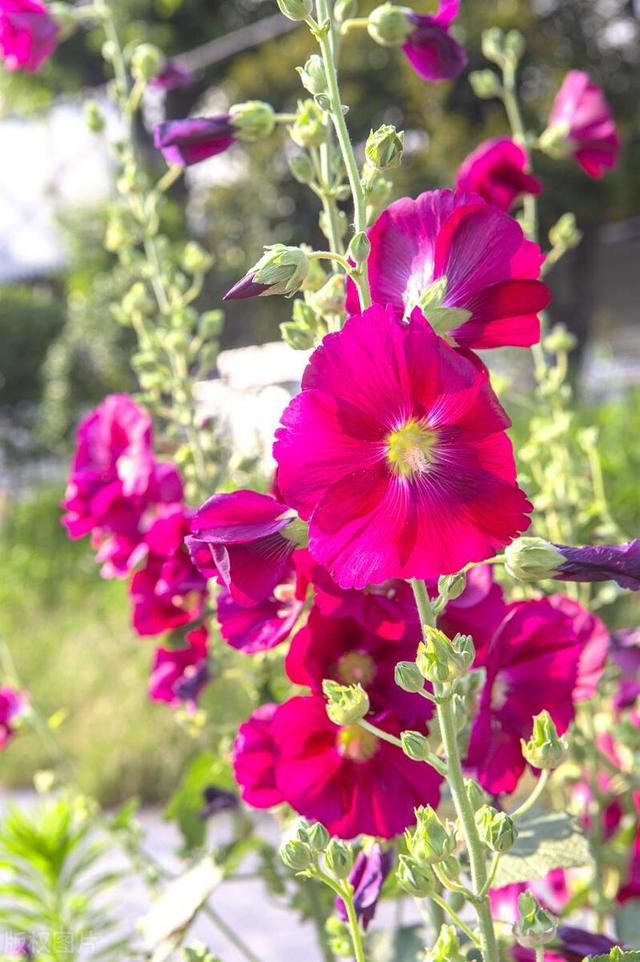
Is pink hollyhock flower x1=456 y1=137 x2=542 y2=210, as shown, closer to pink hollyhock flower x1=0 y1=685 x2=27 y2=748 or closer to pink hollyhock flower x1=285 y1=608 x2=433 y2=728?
pink hollyhock flower x1=285 y1=608 x2=433 y2=728

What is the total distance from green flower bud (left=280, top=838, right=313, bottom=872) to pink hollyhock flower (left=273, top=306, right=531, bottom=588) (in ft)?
0.51

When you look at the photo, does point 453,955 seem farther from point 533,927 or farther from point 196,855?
point 196,855

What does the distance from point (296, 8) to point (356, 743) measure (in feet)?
1.39

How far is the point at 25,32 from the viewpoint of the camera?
1088 millimetres

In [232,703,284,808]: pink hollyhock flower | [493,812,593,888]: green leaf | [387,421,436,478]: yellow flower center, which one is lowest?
[493,812,593,888]: green leaf

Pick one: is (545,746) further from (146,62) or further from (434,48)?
(146,62)

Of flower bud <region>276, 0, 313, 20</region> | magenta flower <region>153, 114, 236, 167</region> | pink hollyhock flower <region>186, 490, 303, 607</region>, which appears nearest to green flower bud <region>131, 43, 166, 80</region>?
magenta flower <region>153, 114, 236, 167</region>

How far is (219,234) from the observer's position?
9.74 metres

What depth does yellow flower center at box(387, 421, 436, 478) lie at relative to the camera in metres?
0.52

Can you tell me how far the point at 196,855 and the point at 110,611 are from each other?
3.26 metres

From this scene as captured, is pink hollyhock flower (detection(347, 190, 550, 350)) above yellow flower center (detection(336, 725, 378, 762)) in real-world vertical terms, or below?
above

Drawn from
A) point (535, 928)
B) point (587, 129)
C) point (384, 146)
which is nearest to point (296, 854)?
point (535, 928)

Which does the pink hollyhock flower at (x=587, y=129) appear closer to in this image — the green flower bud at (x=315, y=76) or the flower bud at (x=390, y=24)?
the flower bud at (x=390, y=24)

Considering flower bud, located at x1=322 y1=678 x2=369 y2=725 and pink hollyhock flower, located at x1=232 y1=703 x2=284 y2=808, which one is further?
pink hollyhock flower, located at x1=232 y1=703 x2=284 y2=808
